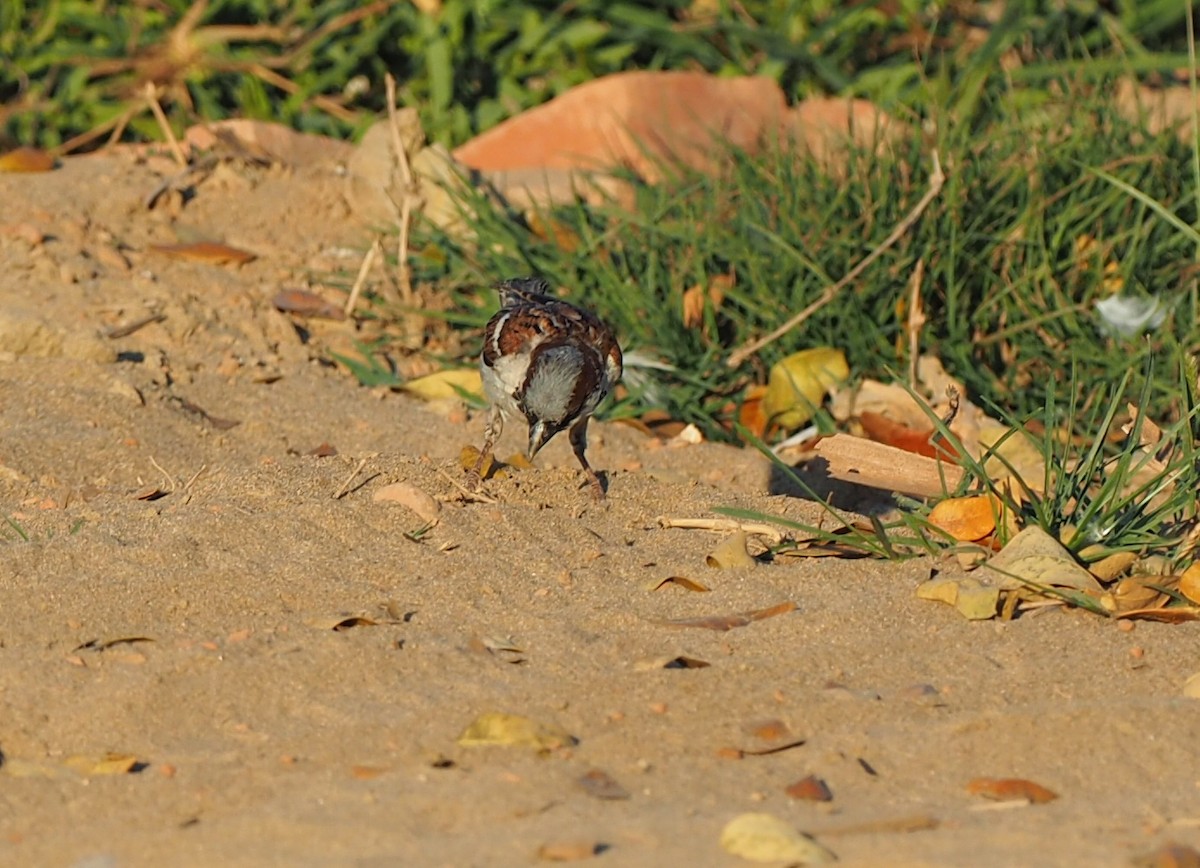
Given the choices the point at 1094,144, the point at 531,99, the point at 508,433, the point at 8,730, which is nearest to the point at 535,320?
the point at 508,433

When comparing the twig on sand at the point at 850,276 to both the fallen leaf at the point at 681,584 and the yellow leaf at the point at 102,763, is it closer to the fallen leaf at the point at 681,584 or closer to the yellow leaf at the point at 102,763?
the fallen leaf at the point at 681,584

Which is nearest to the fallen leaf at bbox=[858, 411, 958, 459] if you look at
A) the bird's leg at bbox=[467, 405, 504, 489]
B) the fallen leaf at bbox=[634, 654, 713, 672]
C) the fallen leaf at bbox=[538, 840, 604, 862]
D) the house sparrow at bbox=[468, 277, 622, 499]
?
the house sparrow at bbox=[468, 277, 622, 499]

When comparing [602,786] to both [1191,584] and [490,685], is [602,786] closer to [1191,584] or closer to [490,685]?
[490,685]

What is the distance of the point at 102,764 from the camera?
3.59m

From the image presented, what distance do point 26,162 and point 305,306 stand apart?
5.90ft

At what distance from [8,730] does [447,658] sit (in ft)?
3.09

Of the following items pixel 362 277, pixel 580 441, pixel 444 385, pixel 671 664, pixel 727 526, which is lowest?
pixel 444 385

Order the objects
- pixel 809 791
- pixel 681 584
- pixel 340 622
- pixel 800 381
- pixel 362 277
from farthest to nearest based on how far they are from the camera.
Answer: pixel 362 277, pixel 800 381, pixel 681 584, pixel 340 622, pixel 809 791

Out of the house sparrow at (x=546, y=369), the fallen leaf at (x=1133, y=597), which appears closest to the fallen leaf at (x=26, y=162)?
the house sparrow at (x=546, y=369)

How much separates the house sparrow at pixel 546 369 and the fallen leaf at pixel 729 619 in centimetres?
94

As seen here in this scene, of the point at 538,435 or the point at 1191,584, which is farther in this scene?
the point at 538,435

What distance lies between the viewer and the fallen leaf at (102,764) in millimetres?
3572

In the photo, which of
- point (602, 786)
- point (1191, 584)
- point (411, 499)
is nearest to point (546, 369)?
point (411, 499)

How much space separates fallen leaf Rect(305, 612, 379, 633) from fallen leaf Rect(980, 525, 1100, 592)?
59.4 inches
